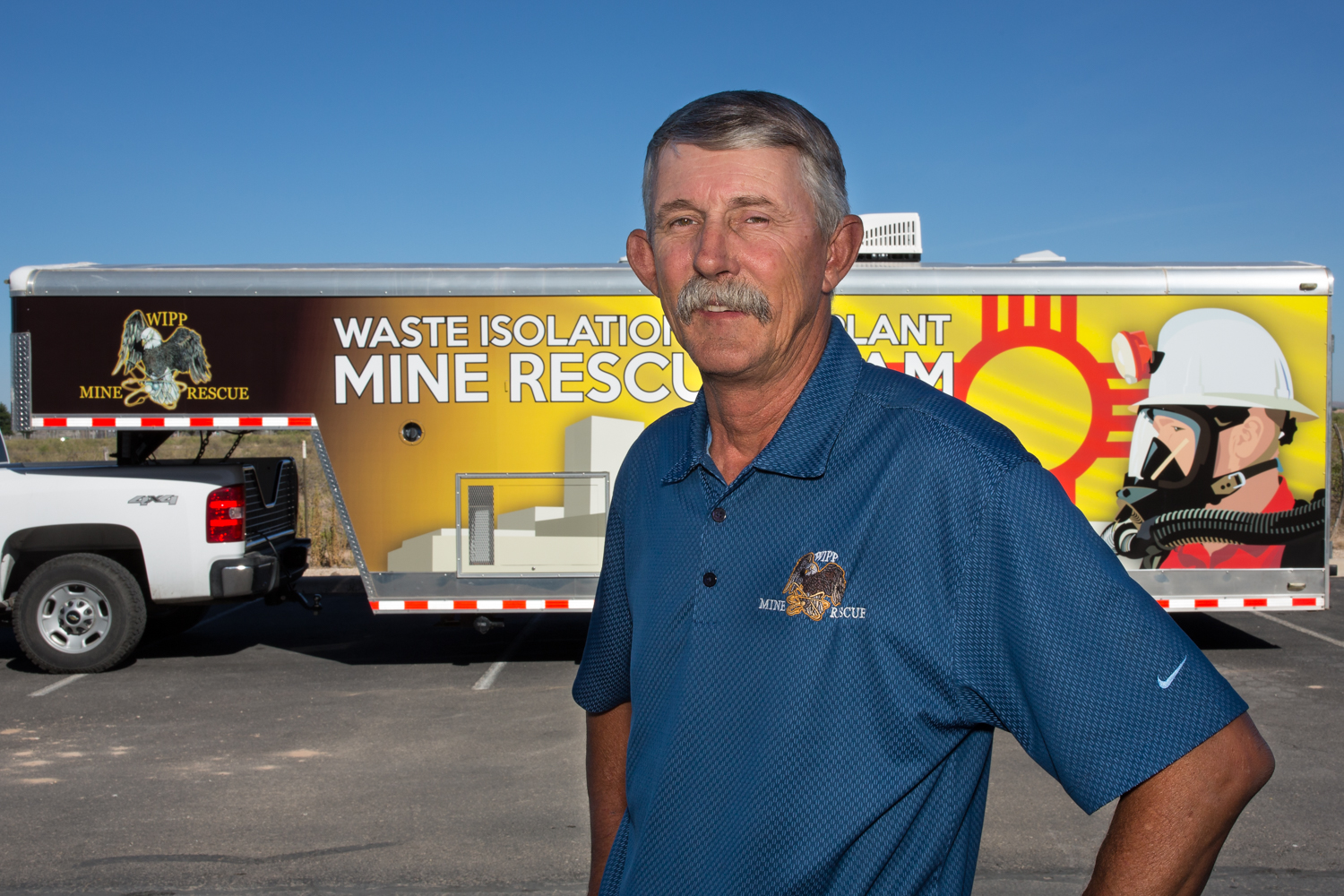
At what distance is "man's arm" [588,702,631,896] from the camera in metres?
1.78

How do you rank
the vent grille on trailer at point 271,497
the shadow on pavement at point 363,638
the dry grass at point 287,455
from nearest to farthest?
the vent grille on trailer at point 271,497
the shadow on pavement at point 363,638
the dry grass at point 287,455

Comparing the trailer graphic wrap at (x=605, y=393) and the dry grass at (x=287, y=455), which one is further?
the dry grass at (x=287, y=455)

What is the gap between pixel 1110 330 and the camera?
779 cm

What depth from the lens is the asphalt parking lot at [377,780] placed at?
4.47 meters

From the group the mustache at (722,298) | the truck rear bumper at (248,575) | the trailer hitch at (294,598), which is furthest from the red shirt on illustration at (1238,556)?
the mustache at (722,298)

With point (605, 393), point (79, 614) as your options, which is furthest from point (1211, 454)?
point (79, 614)

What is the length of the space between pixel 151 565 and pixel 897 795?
314 inches

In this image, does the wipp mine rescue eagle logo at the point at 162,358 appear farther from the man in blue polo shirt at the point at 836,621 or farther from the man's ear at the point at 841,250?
the man's ear at the point at 841,250

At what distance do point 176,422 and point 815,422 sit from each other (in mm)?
7535

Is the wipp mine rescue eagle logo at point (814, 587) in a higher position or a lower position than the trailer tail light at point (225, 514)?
higher

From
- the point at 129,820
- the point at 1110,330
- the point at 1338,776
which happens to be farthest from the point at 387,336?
the point at 1338,776

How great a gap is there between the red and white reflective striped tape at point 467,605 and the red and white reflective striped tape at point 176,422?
4.67 feet

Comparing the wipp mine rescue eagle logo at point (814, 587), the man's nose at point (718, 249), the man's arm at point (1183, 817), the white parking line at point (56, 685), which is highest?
the man's nose at point (718, 249)

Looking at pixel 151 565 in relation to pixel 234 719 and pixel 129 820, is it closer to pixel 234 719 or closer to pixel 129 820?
pixel 234 719
